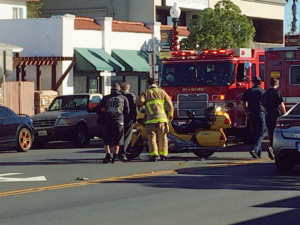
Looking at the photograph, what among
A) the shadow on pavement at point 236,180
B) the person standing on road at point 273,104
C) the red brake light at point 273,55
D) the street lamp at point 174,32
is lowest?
the shadow on pavement at point 236,180

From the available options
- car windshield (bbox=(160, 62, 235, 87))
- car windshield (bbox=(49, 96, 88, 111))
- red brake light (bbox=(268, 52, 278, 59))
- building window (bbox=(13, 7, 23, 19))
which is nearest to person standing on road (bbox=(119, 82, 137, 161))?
car windshield (bbox=(160, 62, 235, 87))

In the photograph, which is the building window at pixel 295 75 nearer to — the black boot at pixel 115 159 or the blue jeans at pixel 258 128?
the blue jeans at pixel 258 128

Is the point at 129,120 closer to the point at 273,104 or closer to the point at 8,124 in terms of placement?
the point at 273,104

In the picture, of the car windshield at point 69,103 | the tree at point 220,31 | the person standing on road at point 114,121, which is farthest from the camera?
the tree at point 220,31

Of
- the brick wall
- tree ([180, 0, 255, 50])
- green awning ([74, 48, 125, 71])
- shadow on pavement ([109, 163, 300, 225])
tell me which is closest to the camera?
shadow on pavement ([109, 163, 300, 225])

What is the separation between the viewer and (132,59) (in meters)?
37.2

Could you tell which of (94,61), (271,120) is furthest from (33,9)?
(271,120)

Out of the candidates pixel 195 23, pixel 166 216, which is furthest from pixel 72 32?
pixel 166 216

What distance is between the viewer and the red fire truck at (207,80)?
19.9m

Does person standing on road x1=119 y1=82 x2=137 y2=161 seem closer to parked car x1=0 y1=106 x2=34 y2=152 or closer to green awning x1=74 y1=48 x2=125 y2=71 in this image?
parked car x1=0 y1=106 x2=34 y2=152

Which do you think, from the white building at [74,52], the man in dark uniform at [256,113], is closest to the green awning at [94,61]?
the white building at [74,52]

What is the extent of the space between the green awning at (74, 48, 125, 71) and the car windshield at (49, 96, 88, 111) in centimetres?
1078

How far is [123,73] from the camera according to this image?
1475 inches

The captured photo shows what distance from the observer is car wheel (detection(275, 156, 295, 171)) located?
1405 cm
